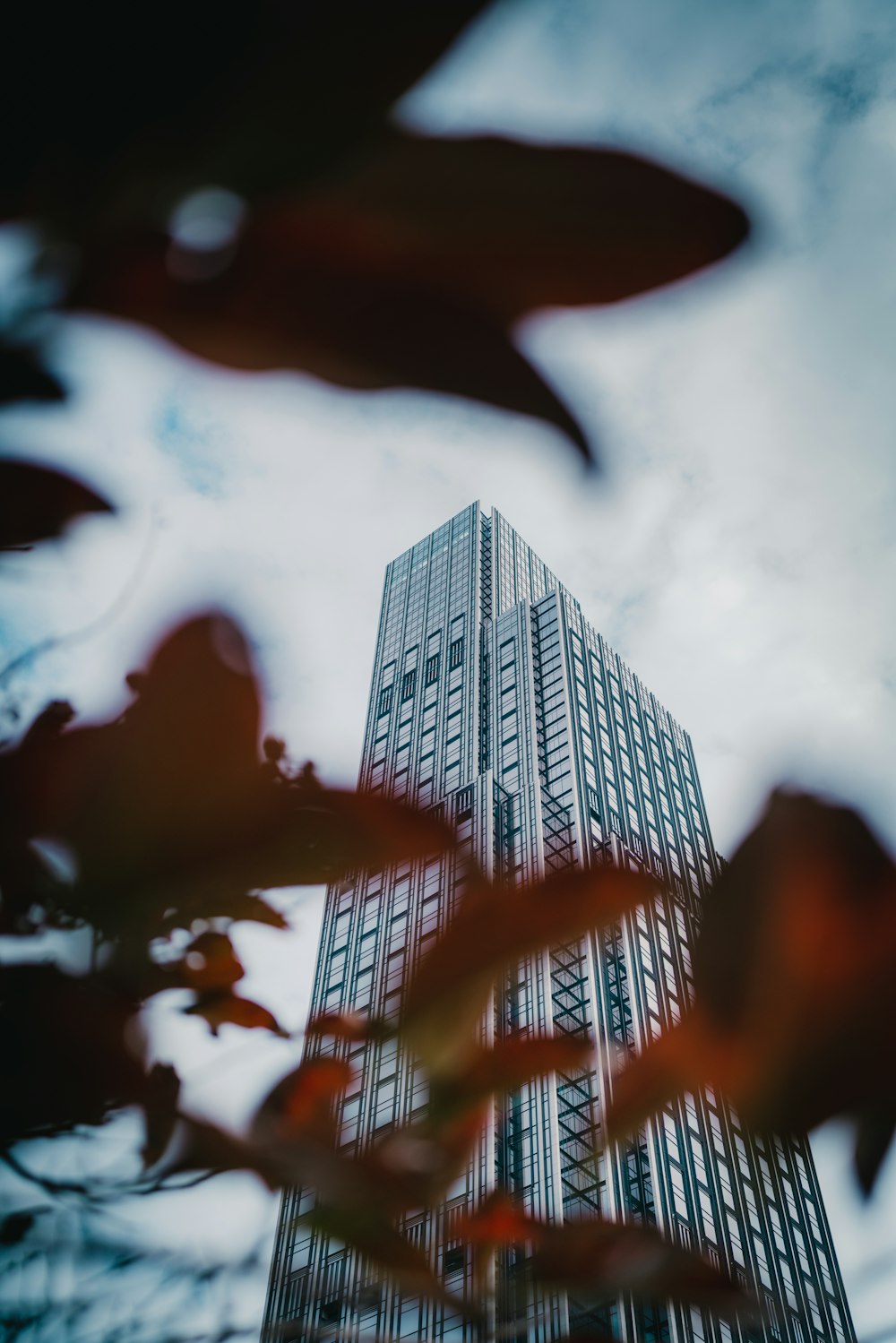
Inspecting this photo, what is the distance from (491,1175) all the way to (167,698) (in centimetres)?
2430

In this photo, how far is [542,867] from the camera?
16.4m

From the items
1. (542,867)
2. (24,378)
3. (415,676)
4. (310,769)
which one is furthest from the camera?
(415,676)

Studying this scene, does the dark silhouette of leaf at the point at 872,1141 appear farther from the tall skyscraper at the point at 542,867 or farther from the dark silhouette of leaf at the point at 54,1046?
the tall skyscraper at the point at 542,867

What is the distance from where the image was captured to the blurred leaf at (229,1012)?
36.2 inches

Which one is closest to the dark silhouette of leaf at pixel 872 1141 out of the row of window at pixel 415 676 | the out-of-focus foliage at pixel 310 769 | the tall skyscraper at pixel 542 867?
the out-of-focus foliage at pixel 310 769

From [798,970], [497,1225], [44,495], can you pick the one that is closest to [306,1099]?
[497,1225]

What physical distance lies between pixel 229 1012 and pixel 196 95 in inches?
30.5

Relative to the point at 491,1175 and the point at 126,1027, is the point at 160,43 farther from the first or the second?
the point at 491,1175

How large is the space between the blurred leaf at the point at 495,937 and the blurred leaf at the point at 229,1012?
30cm

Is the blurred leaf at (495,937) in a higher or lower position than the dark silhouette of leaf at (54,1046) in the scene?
higher

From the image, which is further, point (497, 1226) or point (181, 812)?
point (497, 1226)

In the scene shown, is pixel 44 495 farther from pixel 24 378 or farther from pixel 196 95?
pixel 196 95

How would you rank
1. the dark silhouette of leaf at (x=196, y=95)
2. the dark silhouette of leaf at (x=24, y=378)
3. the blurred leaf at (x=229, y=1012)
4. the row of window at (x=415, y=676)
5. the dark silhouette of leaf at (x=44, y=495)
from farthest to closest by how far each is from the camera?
the row of window at (x=415, y=676) → the blurred leaf at (x=229, y=1012) → the dark silhouette of leaf at (x=44, y=495) → the dark silhouette of leaf at (x=24, y=378) → the dark silhouette of leaf at (x=196, y=95)

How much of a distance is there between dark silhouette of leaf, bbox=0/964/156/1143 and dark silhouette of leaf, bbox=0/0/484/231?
1.81ft
